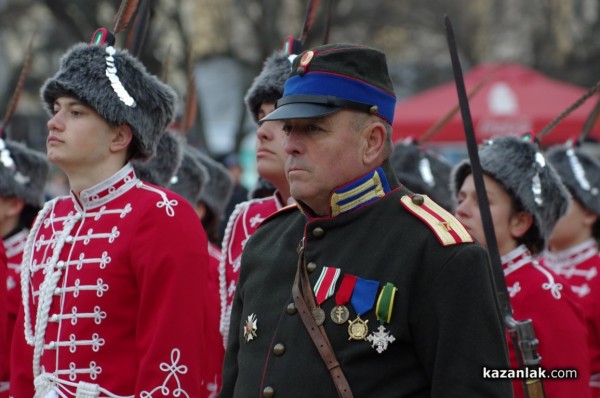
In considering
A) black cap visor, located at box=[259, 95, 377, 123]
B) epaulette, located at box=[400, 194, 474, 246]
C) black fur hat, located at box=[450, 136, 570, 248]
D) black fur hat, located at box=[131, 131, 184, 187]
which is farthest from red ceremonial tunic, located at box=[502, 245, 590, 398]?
black fur hat, located at box=[131, 131, 184, 187]

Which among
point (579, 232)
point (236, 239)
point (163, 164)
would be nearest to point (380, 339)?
point (236, 239)

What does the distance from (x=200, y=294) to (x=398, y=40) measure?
23.0m

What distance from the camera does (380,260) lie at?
318 centimetres

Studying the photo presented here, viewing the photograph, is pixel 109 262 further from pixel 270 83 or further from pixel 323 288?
pixel 270 83

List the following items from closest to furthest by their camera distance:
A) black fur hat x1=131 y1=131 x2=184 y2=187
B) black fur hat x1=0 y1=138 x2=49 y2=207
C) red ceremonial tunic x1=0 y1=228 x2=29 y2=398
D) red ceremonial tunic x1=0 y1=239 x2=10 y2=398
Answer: red ceremonial tunic x1=0 y1=239 x2=10 y2=398
red ceremonial tunic x1=0 y1=228 x2=29 y2=398
black fur hat x1=131 y1=131 x2=184 y2=187
black fur hat x1=0 y1=138 x2=49 y2=207

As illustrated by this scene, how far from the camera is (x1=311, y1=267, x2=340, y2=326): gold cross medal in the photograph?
320 cm

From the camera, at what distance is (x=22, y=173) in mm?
6211

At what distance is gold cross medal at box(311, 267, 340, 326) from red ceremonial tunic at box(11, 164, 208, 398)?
918 millimetres

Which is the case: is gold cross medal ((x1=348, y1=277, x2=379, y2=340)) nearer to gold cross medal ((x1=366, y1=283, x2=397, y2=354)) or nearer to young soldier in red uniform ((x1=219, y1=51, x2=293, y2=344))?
gold cross medal ((x1=366, y1=283, x2=397, y2=354))

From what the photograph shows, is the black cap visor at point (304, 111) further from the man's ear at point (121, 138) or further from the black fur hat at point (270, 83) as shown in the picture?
the black fur hat at point (270, 83)

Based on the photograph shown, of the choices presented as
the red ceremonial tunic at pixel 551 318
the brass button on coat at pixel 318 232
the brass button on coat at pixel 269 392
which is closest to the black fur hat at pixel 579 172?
the red ceremonial tunic at pixel 551 318

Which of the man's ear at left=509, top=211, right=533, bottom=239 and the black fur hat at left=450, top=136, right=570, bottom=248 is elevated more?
the black fur hat at left=450, top=136, right=570, bottom=248

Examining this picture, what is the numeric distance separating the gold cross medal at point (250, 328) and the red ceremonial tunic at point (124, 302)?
0.63 m

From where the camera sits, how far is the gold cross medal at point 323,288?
3.20m
